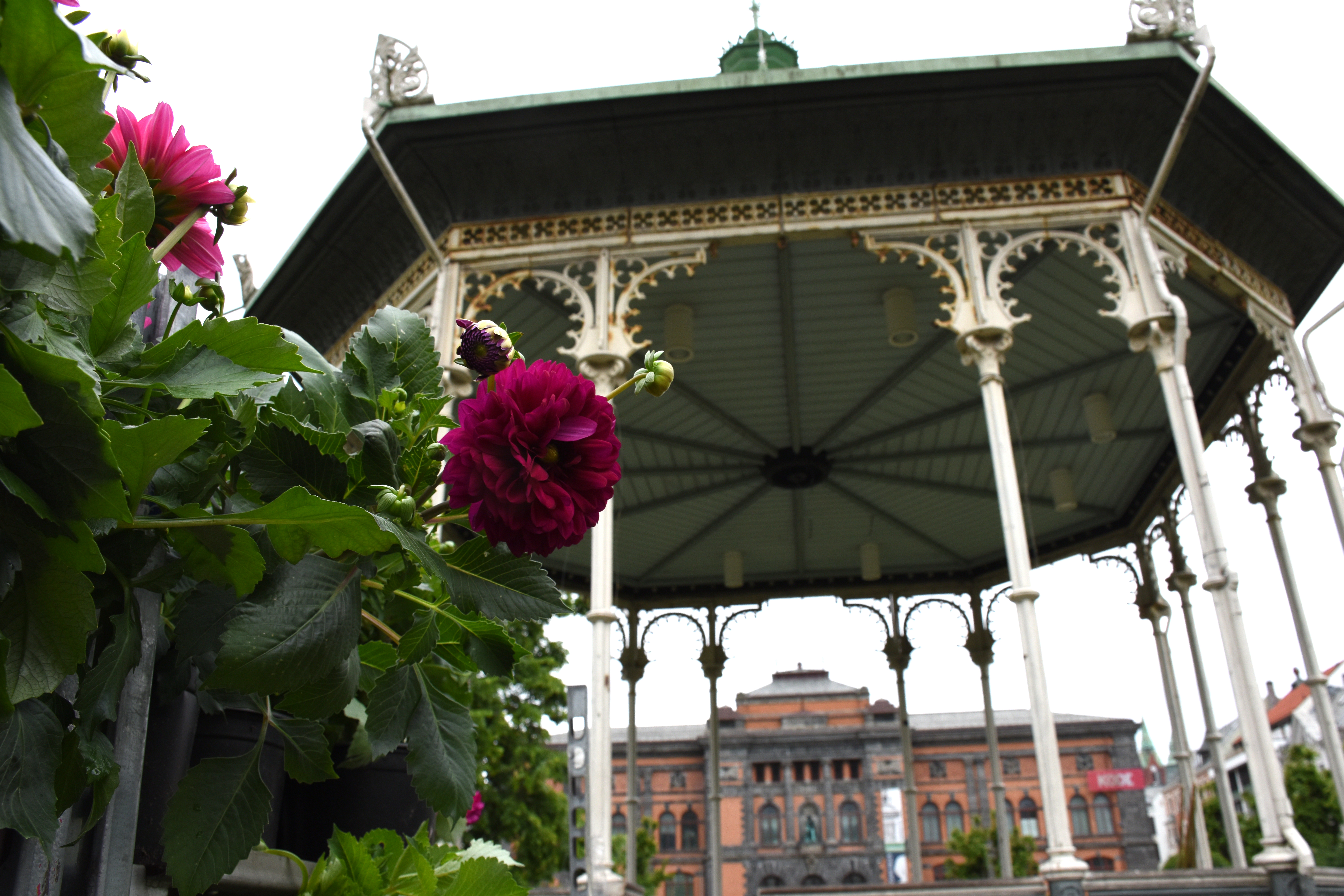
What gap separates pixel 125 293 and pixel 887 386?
36.5 feet

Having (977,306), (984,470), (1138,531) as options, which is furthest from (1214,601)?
(1138,531)

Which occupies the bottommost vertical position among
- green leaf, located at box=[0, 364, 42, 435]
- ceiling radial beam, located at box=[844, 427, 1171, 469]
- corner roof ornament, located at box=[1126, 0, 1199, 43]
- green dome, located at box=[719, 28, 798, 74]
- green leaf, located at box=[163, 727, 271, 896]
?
green leaf, located at box=[163, 727, 271, 896]

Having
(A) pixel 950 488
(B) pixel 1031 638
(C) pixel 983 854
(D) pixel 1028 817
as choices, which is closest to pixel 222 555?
(B) pixel 1031 638

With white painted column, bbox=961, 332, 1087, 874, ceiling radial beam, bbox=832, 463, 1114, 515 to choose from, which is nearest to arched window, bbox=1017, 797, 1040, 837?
ceiling radial beam, bbox=832, 463, 1114, 515

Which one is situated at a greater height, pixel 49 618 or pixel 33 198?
pixel 33 198

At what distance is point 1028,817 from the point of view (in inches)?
2157

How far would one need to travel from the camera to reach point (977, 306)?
763 cm

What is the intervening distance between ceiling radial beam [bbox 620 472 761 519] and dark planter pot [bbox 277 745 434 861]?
1189 centimetres

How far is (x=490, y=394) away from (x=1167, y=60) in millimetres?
8071

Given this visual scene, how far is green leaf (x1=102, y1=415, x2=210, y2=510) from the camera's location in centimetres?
72

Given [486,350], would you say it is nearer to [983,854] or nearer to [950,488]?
[950,488]

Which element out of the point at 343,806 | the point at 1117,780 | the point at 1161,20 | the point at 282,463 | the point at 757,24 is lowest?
the point at 343,806

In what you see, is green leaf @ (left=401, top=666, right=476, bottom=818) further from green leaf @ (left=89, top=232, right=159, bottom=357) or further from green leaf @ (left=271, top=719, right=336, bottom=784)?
green leaf @ (left=89, top=232, right=159, bottom=357)

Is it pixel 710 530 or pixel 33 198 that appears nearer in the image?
pixel 33 198
